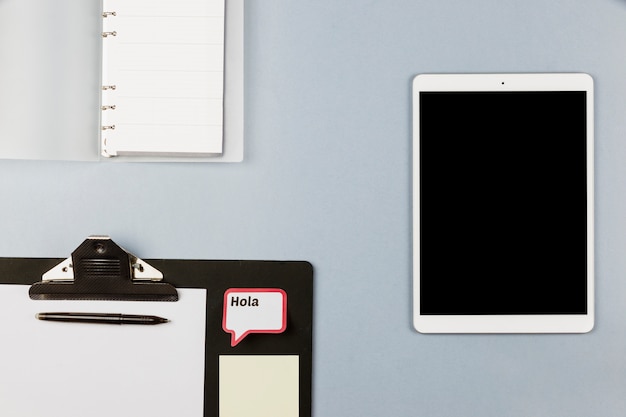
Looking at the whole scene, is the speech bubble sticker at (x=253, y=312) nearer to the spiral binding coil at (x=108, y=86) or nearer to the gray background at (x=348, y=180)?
the gray background at (x=348, y=180)

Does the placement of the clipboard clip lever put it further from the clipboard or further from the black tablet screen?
the black tablet screen

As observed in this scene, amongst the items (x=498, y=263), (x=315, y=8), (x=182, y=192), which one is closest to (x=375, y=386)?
(x=498, y=263)

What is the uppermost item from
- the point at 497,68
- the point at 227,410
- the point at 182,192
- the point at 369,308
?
the point at 497,68

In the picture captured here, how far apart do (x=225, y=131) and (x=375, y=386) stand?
336mm

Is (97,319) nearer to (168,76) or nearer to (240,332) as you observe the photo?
(240,332)

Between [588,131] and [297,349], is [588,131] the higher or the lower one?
the higher one

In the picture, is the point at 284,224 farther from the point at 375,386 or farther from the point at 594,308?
the point at 594,308

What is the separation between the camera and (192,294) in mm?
620

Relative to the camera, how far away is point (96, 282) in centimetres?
61

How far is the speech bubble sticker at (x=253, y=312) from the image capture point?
61cm

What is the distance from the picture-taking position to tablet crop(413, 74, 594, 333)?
0.61 m

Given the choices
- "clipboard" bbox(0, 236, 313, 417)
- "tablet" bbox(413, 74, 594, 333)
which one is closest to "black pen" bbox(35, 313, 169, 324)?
"clipboard" bbox(0, 236, 313, 417)

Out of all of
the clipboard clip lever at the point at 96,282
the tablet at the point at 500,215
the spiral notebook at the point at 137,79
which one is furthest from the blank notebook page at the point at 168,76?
the tablet at the point at 500,215

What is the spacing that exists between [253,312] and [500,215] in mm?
297
